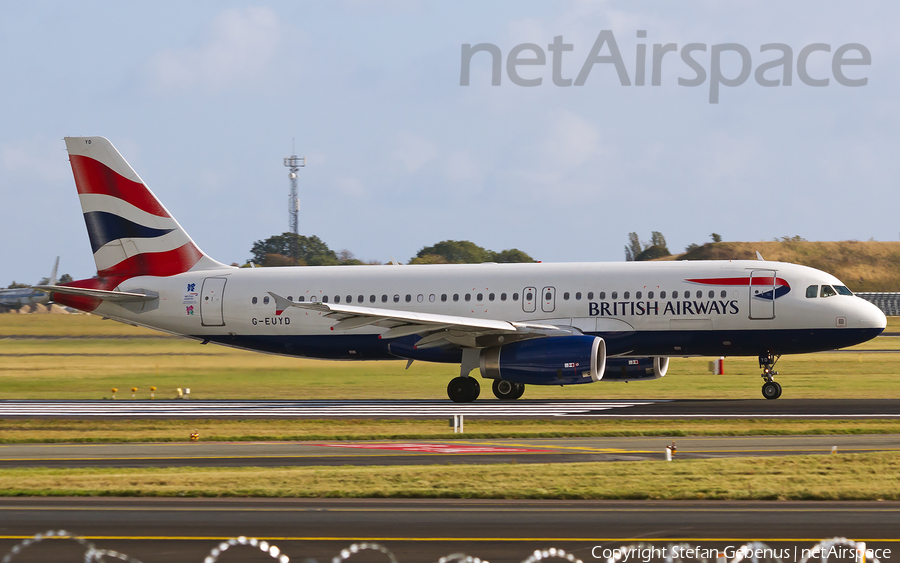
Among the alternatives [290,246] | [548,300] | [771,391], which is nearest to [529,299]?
[548,300]

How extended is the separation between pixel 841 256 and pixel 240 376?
330 ft

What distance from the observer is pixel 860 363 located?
147ft

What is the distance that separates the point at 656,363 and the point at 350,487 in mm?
19601

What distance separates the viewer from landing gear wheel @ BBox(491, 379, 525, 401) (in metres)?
31.7

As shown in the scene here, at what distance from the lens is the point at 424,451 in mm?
19219

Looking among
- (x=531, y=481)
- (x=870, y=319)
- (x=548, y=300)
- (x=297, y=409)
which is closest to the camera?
(x=531, y=481)

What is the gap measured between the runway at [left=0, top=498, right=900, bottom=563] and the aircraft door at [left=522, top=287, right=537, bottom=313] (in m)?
18.5

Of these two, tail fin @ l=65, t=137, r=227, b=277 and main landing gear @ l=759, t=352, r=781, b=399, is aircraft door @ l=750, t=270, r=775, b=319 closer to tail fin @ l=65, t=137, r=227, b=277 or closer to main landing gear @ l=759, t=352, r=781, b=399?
main landing gear @ l=759, t=352, r=781, b=399

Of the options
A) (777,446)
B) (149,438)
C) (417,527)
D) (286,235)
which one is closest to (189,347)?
(149,438)

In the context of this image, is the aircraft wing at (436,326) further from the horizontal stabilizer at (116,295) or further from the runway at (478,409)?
the horizontal stabilizer at (116,295)

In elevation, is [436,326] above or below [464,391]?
above

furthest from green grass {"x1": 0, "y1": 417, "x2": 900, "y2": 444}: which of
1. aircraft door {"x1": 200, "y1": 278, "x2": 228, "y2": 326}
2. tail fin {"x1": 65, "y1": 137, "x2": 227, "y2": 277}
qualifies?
tail fin {"x1": 65, "y1": 137, "x2": 227, "y2": 277}

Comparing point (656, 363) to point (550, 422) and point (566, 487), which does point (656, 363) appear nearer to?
point (550, 422)

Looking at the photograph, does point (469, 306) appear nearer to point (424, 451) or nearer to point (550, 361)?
point (550, 361)
